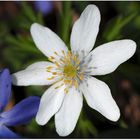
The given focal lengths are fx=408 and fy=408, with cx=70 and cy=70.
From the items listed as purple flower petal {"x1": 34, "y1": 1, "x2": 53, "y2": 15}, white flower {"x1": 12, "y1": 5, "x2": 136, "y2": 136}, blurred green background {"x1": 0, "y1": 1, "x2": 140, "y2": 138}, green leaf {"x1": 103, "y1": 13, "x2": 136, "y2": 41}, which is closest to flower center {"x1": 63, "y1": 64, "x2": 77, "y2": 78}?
white flower {"x1": 12, "y1": 5, "x2": 136, "y2": 136}

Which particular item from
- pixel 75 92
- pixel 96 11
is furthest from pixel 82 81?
pixel 96 11

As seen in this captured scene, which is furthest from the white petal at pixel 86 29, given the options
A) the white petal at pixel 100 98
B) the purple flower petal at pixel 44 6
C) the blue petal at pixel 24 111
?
the purple flower petal at pixel 44 6

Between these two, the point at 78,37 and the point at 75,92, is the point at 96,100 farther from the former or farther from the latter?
the point at 78,37

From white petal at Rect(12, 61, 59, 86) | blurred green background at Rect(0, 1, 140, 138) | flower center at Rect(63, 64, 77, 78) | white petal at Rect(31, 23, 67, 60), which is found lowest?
blurred green background at Rect(0, 1, 140, 138)

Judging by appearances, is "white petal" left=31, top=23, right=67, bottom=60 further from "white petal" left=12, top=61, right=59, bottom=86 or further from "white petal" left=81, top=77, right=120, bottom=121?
"white petal" left=81, top=77, right=120, bottom=121

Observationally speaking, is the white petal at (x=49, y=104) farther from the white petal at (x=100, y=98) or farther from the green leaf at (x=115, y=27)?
the green leaf at (x=115, y=27)

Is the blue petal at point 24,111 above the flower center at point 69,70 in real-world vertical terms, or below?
below
